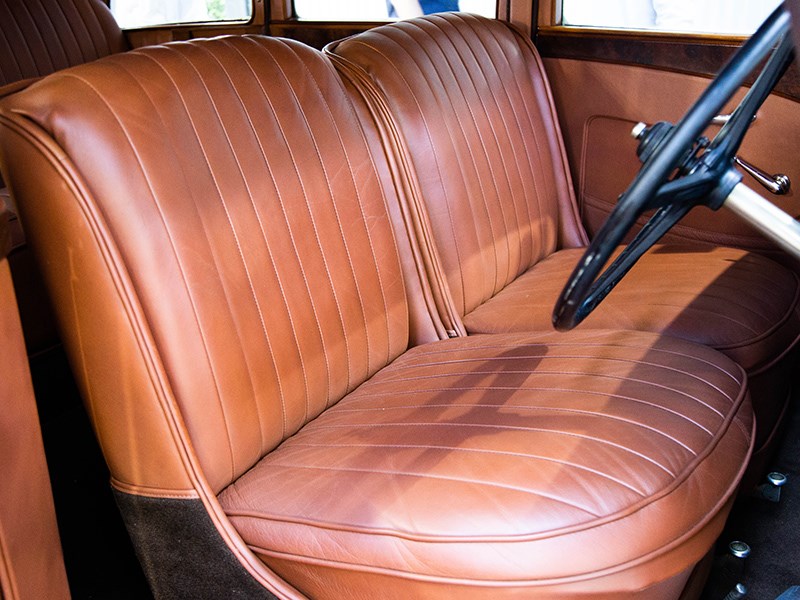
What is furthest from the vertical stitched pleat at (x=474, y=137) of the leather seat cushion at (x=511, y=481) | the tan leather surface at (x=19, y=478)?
the tan leather surface at (x=19, y=478)

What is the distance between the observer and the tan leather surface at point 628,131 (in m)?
2.04

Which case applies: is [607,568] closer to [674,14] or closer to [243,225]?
[243,225]

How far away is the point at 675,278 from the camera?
1909mm

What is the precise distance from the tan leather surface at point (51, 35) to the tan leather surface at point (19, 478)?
6.69 ft

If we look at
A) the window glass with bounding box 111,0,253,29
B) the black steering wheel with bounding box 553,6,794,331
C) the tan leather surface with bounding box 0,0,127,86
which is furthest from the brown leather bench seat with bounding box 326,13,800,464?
the tan leather surface with bounding box 0,0,127,86

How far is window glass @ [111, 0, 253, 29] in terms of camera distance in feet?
9.63

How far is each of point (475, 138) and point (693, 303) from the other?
60 centimetres

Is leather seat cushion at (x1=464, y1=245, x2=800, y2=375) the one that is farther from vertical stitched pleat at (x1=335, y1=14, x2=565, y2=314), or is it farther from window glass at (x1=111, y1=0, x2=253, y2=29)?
window glass at (x1=111, y1=0, x2=253, y2=29)

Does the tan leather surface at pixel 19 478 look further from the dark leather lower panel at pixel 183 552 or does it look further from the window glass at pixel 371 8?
the window glass at pixel 371 8

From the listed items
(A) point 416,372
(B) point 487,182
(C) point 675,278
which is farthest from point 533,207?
(A) point 416,372

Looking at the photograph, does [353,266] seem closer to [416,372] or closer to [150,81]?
[416,372]

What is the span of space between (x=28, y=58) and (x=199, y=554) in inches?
87.4

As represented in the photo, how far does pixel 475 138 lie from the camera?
6.37 ft

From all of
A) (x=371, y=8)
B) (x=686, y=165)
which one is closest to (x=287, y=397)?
(x=686, y=165)
